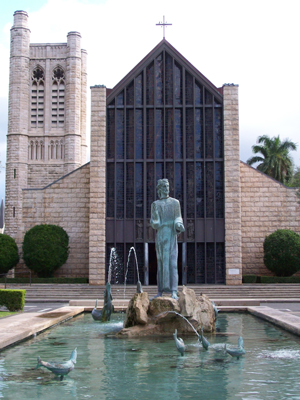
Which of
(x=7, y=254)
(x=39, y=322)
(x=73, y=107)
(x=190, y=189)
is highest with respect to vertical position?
(x=73, y=107)

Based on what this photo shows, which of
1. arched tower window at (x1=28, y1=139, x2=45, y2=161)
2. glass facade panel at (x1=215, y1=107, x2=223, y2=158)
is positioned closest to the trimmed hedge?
glass facade panel at (x1=215, y1=107, x2=223, y2=158)

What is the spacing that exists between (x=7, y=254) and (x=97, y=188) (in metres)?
7.21

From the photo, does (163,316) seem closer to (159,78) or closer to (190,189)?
(190,189)

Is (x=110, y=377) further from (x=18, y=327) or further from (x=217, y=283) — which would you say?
(x=217, y=283)

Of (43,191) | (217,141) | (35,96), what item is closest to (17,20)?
(35,96)

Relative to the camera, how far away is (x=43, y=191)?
35344 millimetres

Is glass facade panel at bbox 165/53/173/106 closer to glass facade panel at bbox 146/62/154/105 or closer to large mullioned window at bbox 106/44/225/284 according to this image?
large mullioned window at bbox 106/44/225/284

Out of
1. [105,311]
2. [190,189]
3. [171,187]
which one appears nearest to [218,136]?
[190,189]

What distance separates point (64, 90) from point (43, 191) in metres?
26.9

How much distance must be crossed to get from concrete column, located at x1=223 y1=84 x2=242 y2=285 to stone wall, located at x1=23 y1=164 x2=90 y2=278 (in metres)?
9.44

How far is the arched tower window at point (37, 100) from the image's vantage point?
5769 cm

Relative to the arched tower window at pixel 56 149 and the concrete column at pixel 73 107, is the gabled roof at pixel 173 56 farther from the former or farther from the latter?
the arched tower window at pixel 56 149

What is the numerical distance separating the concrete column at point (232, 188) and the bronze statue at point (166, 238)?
65.2ft

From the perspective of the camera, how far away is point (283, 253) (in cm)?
3159
